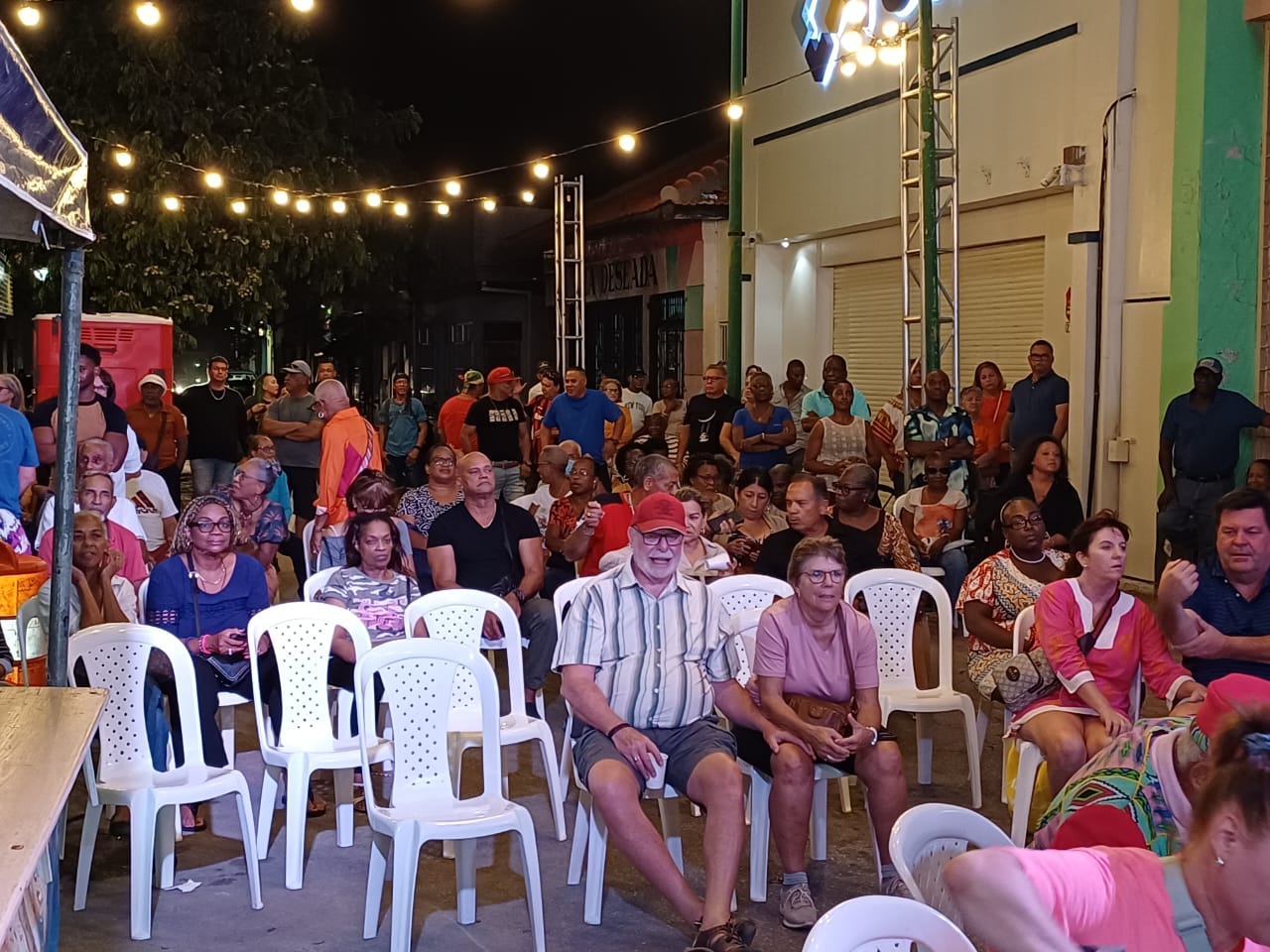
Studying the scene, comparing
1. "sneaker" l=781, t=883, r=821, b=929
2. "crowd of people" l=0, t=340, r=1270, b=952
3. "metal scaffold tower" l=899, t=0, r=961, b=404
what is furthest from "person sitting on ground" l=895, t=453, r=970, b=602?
"sneaker" l=781, t=883, r=821, b=929

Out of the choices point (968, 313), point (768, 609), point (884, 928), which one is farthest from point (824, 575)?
point (968, 313)

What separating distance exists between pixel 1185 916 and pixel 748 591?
3.85 metres

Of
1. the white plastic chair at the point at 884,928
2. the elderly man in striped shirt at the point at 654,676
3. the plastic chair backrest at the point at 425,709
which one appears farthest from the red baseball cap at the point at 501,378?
the white plastic chair at the point at 884,928

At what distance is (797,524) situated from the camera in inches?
253

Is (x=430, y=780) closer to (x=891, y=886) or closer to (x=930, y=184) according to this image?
(x=891, y=886)

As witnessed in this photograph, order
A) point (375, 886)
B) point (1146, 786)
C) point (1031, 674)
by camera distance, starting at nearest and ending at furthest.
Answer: point (1146, 786)
point (375, 886)
point (1031, 674)

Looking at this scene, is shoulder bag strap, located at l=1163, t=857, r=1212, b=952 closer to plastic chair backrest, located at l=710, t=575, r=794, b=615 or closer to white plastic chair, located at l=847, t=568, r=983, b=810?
white plastic chair, located at l=847, t=568, r=983, b=810

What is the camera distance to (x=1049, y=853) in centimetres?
235

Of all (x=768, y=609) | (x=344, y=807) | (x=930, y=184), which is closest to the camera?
(x=768, y=609)

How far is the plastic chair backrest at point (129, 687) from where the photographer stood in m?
4.81

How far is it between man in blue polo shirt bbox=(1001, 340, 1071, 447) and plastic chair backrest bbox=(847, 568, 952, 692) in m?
4.50

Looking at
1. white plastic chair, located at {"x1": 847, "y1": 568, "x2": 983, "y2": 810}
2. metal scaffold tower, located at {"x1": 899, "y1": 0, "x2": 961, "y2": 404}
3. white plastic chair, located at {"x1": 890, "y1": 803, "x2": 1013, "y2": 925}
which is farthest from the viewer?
metal scaffold tower, located at {"x1": 899, "y1": 0, "x2": 961, "y2": 404}

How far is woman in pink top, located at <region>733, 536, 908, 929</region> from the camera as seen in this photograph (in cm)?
475

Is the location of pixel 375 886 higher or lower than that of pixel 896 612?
lower
